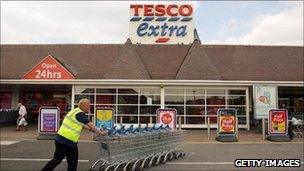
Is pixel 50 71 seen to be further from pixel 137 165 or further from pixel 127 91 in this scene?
pixel 137 165

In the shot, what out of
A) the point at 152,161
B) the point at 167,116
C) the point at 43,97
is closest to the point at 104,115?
the point at 167,116

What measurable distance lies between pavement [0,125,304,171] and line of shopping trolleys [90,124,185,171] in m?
0.33

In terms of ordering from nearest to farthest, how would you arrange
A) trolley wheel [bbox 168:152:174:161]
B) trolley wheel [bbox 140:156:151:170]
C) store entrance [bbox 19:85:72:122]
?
trolley wheel [bbox 140:156:151:170] < trolley wheel [bbox 168:152:174:161] < store entrance [bbox 19:85:72:122]

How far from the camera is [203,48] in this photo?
92.9 feet

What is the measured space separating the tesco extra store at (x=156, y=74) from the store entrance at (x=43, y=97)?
67 mm

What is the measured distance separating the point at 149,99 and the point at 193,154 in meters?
11.2

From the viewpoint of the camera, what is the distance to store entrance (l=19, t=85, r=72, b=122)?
2939 centimetres

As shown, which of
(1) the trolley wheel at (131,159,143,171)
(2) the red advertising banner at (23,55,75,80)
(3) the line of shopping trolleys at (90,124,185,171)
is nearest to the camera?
(3) the line of shopping trolleys at (90,124,185,171)

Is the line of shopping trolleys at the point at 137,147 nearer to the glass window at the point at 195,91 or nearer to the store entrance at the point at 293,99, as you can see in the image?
the glass window at the point at 195,91

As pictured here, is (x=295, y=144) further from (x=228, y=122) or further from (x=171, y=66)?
(x=171, y=66)

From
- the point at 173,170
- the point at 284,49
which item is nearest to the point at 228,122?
the point at 173,170

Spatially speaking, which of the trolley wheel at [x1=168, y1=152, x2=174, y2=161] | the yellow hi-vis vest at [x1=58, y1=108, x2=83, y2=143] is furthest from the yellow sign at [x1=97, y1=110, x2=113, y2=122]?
the yellow hi-vis vest at [x1=58, y1=108, x2=83, y2=143]

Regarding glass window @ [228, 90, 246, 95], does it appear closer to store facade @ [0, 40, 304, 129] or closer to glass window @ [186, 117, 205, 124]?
store facade @ [0, 40, 304, 129]

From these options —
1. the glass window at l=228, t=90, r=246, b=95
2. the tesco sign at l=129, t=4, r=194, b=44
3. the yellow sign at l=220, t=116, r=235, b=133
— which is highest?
the tesco sign at l=129, t=4, r=194, b=44
